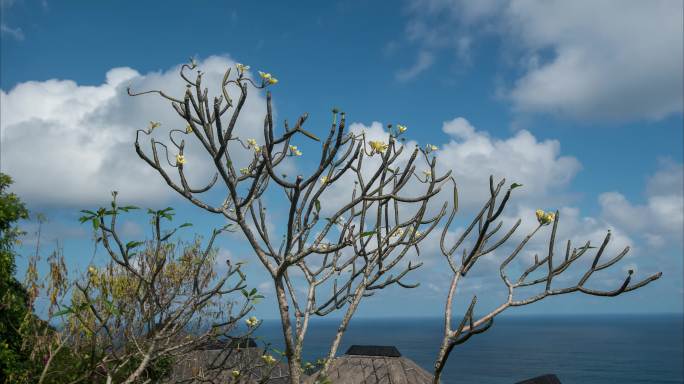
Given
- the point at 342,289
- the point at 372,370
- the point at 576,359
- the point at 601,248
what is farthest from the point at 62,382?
the point at 576,359

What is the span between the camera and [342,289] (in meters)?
5.43

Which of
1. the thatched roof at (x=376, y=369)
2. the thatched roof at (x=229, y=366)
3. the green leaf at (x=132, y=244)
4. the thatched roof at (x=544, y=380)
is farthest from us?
the thatched roof at (x=376, y=369)

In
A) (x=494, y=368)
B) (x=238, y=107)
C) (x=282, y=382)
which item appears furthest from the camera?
(x=494, y=368)

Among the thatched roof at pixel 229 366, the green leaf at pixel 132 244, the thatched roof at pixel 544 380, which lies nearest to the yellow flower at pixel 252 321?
the thatched roof at pixel 229 366

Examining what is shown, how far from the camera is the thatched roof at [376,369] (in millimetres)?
13070

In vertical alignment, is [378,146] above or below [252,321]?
above

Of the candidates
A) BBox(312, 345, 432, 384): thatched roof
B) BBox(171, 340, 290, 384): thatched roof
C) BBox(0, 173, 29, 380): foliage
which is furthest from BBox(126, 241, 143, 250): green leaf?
BBox(312, 345, 432, 384): thatched roof

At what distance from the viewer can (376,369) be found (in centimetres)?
1339

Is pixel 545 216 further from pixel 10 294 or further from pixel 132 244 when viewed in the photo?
pixel 10 294

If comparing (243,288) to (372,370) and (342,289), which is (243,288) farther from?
(372,370)

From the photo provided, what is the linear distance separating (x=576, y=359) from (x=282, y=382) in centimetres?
11874

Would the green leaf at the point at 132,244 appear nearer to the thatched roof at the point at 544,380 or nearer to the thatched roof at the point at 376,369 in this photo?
the thatched roof at the point at 544,380

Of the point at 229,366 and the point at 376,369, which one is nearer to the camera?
the point at 229,366

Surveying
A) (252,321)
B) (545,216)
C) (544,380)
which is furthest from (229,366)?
(545,216)
